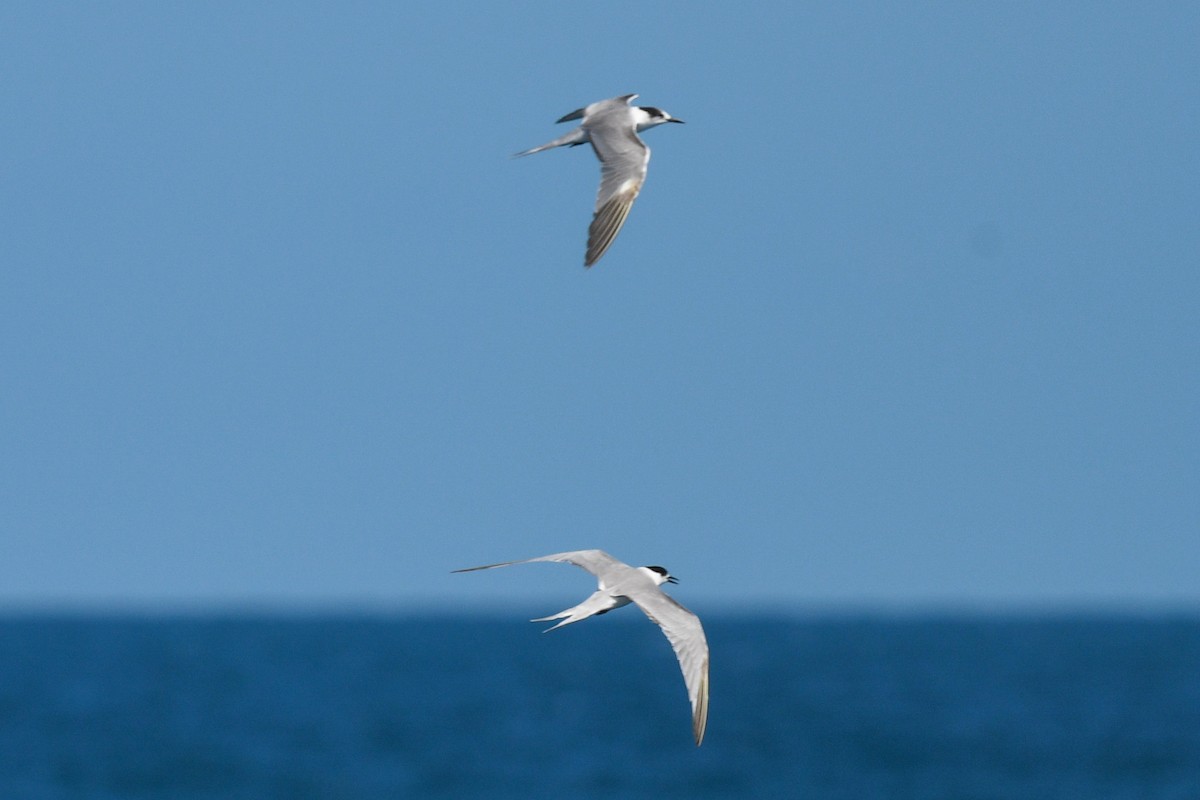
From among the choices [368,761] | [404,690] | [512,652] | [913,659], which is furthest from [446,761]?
[512,652]

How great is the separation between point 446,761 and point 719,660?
1801 inches

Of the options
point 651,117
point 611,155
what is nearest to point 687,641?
point 611,155

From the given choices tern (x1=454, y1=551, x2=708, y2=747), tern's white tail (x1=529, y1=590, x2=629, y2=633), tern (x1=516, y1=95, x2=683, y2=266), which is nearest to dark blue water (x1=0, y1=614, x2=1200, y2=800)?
tern (x1=516, y1=95, x2=683, y2=266)

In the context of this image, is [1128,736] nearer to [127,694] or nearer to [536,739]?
[536,739]

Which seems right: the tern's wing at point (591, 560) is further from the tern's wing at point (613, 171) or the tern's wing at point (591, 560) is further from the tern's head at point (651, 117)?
the tern's head at point (651, 117)

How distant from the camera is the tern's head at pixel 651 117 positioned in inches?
711

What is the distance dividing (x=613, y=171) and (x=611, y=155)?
0.82 ft

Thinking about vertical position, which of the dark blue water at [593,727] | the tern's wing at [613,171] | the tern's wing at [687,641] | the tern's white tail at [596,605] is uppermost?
the tern's wing at [613,171]

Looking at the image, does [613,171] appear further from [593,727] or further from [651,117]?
[593,727]

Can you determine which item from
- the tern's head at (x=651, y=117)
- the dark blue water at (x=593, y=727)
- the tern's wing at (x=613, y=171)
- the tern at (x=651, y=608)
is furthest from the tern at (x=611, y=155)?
the dark blue water at (x=593, y=727)

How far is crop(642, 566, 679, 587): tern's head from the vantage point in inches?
564

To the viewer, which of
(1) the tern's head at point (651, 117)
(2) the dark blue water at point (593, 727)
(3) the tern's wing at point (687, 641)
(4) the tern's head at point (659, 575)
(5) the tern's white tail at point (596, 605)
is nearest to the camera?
(3) the tern's wing at point (687, 641)

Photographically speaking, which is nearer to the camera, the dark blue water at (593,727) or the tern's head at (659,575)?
the tern's head at (659,575)

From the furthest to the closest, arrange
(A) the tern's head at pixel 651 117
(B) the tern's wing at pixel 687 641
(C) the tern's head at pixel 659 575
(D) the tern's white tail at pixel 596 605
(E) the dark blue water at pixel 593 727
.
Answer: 1. (E) the dark blue water at pixel 593 727
2. (A) the tern's head at pixel 651 117
3. (C) the tern's head at pixel 659 575
4. (D) the tern's white tail at pixel 596 605
5. (B) the tern's wing at pixel 687 641
